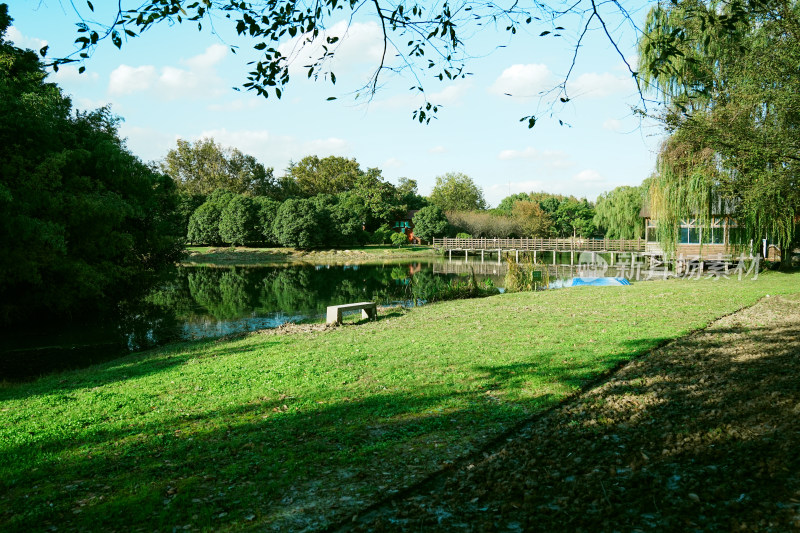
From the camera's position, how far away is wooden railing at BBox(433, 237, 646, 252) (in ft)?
143

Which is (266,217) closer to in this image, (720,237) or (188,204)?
(188,204)

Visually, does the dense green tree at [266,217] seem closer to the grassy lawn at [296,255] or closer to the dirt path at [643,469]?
the grassy lawn at [296,255]

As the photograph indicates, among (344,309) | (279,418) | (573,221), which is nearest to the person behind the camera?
(279,418)

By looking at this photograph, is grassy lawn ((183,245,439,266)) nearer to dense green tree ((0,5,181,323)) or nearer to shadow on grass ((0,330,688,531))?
dense green tree ((0,5,181,323))

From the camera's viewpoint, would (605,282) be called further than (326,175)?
No

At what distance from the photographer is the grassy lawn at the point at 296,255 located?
55.8m

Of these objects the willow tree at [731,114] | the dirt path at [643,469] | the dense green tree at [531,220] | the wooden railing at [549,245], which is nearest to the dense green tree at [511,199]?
the dense green tree at [531,220]

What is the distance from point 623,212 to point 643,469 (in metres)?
46.7

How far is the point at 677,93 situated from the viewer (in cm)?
2045

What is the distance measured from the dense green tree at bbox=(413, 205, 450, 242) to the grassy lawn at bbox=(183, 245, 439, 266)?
9.08 ft

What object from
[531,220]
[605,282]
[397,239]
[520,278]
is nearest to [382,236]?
[397,239]

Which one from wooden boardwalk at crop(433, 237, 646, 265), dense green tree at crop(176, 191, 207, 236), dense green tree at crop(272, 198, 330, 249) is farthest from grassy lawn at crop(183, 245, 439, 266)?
dense green tree at crop(176, 191, 207, 236)

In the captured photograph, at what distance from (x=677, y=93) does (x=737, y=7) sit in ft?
60.4

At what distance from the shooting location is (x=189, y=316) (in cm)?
1931
